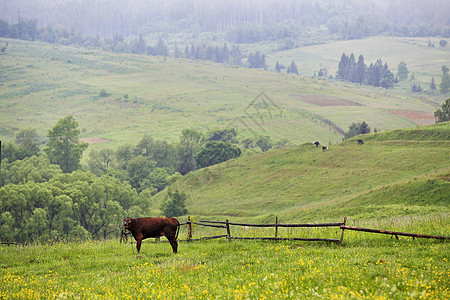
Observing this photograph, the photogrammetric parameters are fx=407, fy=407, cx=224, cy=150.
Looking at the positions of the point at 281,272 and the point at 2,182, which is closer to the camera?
the point at 281,272

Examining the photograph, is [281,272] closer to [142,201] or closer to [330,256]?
[330,256]

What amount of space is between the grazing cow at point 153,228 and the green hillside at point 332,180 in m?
34.5

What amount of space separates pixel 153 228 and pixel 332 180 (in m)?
68.4

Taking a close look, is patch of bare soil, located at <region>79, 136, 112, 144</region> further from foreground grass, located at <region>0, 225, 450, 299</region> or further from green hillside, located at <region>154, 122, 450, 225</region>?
foreground grass, located at <region>0, 225, 450, 299</region>

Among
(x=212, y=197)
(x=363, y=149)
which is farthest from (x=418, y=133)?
(x=212, y=197)

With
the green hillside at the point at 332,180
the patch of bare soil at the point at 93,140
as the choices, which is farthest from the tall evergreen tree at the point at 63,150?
the green hillside at the point at 332,180

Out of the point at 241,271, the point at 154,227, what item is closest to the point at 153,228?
the point at 154,227

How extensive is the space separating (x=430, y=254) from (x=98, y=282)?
11.5m

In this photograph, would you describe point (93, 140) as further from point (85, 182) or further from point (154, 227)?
point (154, 227)

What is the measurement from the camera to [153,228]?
1906 centimetres

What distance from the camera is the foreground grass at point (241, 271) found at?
11.1m

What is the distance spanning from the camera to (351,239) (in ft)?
61.1

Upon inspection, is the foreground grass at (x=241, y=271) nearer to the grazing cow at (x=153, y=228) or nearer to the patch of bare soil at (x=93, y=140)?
the grazing cow at (x=153, y=228)

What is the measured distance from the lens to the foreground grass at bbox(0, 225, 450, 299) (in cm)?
1111
